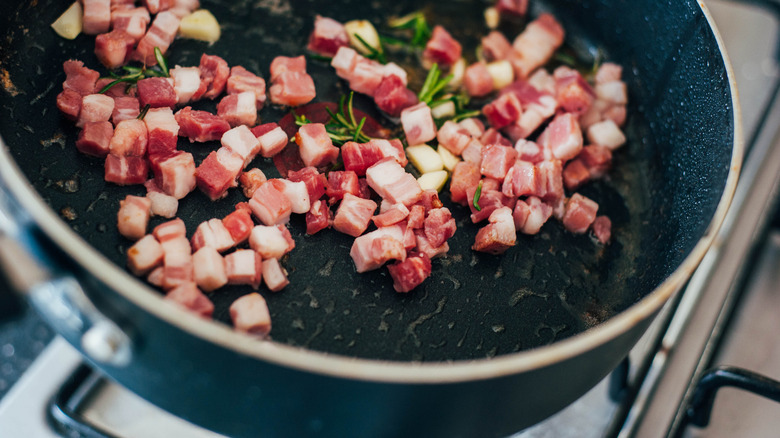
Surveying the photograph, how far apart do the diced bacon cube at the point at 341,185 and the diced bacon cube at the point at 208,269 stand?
0.27 meters

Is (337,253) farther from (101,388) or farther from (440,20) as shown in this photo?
(440,20)

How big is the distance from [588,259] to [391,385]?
0.74 m

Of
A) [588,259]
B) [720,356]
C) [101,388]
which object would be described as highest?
[588,259]

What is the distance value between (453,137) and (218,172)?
529mm

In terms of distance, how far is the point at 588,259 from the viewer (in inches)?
54.1

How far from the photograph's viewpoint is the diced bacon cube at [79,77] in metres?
1.30

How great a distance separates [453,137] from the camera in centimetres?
144

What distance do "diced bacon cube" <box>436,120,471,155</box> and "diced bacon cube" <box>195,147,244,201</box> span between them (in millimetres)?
462

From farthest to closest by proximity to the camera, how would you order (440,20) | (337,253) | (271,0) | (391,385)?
1. (440,20)
2. (271,0)
3. (337,253)
4. (391,385)

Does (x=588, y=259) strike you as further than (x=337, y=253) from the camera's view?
Yes

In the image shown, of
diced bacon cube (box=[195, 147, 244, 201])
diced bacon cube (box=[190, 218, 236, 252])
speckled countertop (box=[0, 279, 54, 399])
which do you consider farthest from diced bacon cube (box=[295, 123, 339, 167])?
speckled countertop (box=[0, 279, 54, 399])

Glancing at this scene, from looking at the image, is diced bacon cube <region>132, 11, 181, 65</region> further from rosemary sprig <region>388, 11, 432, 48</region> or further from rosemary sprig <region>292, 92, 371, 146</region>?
rosemary sprig <region>388, 11, 432, 48</region>

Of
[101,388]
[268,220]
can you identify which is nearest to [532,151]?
[268,220]

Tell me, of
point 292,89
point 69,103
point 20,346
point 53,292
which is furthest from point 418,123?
point 20,346
